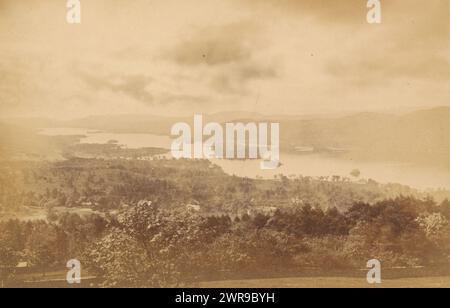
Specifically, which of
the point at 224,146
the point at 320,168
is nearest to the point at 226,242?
the point at 224,146

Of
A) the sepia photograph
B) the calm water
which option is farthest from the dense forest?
the calm water

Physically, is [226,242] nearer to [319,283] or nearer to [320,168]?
[319,283]

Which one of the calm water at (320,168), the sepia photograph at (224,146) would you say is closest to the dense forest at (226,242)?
the sepia photograph at (224,146)

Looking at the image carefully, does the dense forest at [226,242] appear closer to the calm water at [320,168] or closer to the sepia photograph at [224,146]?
the sepia photograph at [224,146]

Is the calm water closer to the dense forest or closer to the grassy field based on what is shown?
the dense forest

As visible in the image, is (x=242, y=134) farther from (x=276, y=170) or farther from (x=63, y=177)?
(x=63, y=177)
